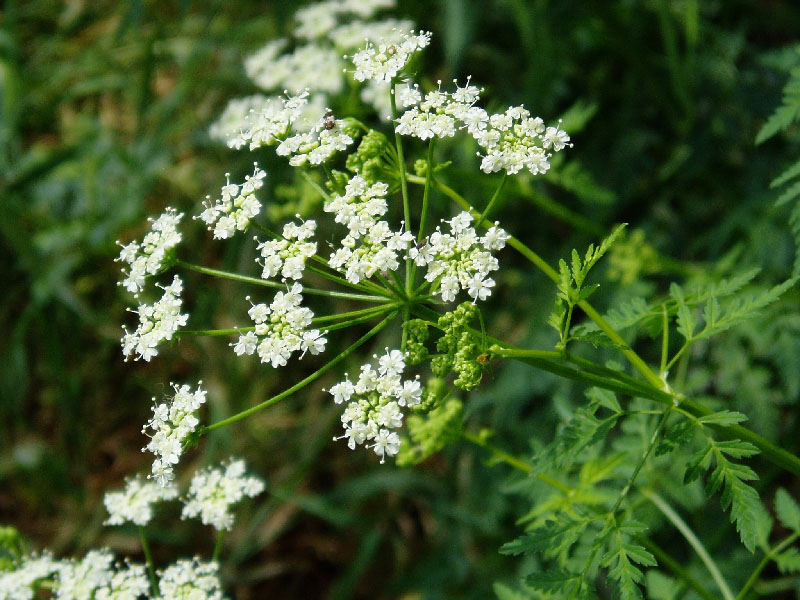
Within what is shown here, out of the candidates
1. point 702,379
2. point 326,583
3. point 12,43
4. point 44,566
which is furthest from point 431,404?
point 12,43

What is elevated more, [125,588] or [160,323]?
[160,323]

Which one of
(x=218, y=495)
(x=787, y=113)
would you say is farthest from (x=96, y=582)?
(x=787, y=113)

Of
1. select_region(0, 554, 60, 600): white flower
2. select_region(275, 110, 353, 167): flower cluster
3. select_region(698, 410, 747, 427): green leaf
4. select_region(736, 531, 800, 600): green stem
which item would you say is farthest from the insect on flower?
select_region(736, 531, 800, 600): green stem

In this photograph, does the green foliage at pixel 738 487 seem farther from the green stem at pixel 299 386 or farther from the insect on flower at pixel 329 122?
the insect on flower at pixel 329 122

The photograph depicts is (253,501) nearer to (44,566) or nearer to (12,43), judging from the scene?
(44,566)

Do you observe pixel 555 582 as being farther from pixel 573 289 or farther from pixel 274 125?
pixel 274 125

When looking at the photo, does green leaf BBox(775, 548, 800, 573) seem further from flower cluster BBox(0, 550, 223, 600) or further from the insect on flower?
the insect on flower
